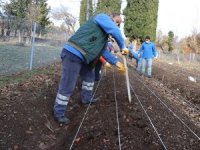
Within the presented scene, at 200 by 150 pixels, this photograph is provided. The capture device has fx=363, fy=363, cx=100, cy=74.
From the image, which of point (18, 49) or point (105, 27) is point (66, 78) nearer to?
point (105, 27)

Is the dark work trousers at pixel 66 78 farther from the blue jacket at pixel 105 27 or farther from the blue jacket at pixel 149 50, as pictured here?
the blue jacket at pixel 149 50

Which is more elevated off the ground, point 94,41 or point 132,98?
point 94,41

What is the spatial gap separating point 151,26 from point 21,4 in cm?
2209

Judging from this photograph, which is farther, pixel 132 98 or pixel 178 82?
pixel 178 82

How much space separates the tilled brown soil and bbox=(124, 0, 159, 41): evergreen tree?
2658 cm

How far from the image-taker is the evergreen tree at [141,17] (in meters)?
34.4

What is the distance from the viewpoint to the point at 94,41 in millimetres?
6520

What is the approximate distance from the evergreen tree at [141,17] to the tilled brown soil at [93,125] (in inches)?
→ 1046

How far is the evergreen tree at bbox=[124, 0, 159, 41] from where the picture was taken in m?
34.4

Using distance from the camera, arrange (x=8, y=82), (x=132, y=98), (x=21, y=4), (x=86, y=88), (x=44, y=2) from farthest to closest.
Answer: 1. (x=44, y=2)
2. (x=21, y=4)
3. (x=8, y=82)
4. (x=132, y=98)
5. (x=86, y=88)

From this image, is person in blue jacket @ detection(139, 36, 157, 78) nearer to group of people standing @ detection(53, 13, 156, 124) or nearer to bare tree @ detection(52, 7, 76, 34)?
group of people standing @ detection(53, 13, 156, 124)

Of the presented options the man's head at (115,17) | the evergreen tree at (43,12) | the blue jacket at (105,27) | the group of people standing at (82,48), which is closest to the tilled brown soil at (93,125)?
the group of people standing at (82,48)

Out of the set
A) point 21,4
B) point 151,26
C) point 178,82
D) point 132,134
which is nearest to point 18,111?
point 132,134

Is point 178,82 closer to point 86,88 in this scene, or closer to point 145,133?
point 86,88
